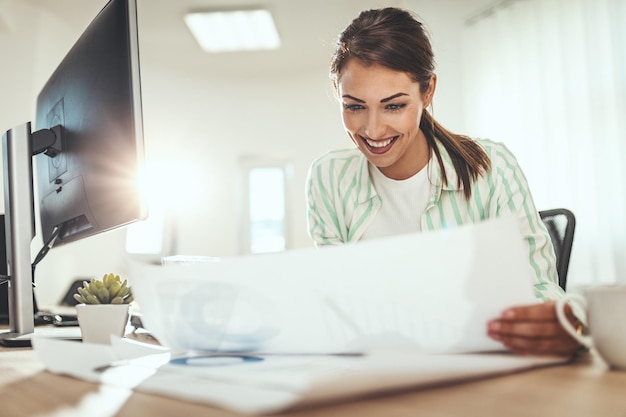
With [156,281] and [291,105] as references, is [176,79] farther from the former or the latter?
[156,281]

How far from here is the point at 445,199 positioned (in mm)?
1357

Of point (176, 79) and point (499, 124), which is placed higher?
point (176, 79)

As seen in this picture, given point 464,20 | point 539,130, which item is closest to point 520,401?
point 539,130

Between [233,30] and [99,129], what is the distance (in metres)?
4.14

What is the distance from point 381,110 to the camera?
1355mm

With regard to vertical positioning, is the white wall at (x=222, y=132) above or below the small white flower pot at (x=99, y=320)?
above

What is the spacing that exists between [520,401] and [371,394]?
98 mm

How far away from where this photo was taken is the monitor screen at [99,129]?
2.88 ft

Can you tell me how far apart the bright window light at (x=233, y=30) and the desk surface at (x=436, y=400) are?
14.1ft

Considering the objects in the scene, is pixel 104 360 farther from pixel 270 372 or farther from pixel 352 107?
pixel 352 107

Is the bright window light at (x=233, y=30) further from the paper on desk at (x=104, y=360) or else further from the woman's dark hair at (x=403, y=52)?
the paper on desk at (x=104, y=360)

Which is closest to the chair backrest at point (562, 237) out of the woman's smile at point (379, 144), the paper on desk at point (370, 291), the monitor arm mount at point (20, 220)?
the woman's smile at point (379, 144)

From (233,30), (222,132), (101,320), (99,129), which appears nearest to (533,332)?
(101,320)

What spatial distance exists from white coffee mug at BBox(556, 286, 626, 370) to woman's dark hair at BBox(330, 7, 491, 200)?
0.80m
